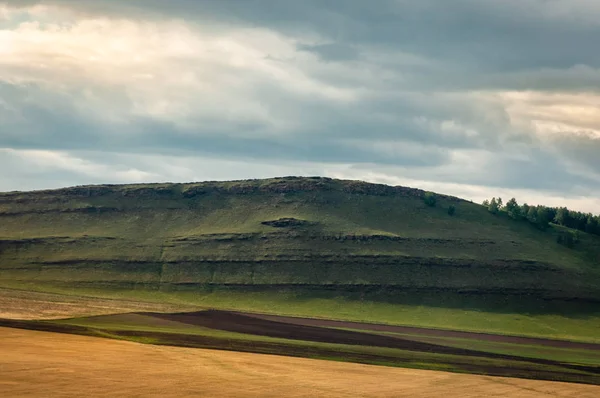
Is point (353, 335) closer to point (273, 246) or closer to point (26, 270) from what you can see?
point (273, 246)

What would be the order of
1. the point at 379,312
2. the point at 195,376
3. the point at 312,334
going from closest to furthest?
1. the point at 195,376
2. the point at 312,334
3. the point at 379,312

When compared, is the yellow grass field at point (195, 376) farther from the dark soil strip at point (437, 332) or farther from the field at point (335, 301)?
the dark soil strip at point (437, 332)

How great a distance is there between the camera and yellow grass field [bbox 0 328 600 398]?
174ft

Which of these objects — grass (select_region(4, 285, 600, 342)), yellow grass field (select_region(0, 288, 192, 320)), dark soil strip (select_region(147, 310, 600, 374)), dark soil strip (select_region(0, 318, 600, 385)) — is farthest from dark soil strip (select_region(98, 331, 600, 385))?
grass (select_region(4, 285, 600, 342))

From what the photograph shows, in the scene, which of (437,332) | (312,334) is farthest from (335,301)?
(312,334)

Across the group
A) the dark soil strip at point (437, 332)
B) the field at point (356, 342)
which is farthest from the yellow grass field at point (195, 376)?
the dark soil strip at point (437, 332)

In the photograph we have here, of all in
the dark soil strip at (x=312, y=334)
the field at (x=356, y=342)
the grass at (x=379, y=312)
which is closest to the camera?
the field at (x=356, y=342)

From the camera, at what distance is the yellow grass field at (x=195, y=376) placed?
53.0 metres

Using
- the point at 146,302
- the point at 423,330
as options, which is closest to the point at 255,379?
the point at 423,330

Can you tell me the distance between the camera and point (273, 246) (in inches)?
7726

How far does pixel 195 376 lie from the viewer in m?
61.1

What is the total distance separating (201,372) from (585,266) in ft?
528

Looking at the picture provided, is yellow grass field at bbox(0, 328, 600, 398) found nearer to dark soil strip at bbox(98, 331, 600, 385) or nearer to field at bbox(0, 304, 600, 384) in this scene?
dark soil strip at bbox(98, 331, 600, 385)

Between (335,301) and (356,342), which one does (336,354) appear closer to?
(356,342)
